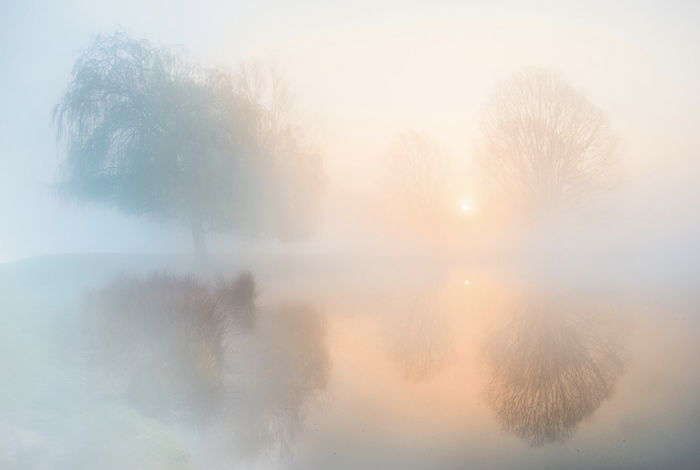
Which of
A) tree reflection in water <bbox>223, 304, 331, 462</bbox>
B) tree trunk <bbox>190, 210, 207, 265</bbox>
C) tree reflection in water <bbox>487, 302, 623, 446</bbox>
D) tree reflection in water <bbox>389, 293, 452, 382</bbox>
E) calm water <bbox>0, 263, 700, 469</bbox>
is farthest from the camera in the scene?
tree trunk <bbox>190, 210, 207, 265</bbox>

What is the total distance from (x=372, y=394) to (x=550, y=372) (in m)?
3.90

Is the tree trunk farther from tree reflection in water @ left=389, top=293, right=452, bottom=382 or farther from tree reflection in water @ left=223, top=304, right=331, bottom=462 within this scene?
tree reflection in water @ left=389, top=293, right=452, bottom=382

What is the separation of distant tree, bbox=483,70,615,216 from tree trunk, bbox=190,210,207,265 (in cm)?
1715

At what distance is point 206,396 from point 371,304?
31.0 feet

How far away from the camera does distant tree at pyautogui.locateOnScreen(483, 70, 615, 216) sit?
2559 cm

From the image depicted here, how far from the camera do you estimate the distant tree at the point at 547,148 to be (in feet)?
84.0

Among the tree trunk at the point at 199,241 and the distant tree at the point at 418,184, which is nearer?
the tree trunk at the point at 199,241

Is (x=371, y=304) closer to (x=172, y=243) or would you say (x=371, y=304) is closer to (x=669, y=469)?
(x=172, y=243)

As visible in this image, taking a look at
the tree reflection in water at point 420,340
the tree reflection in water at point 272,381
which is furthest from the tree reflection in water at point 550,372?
Result: the tree reflection in water at point 272,381

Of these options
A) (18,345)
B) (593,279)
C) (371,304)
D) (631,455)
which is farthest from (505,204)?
(18,345)

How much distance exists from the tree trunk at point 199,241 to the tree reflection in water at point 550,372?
10.4 m

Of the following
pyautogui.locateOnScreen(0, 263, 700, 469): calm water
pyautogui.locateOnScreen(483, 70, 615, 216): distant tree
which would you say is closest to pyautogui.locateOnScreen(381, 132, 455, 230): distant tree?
pyautogui.locateOnScreen(483, 70, 615, 216): distant tree

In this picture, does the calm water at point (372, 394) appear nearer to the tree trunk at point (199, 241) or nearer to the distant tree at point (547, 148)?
the tree trunk at point (199, 241)

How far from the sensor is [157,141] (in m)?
15.4
